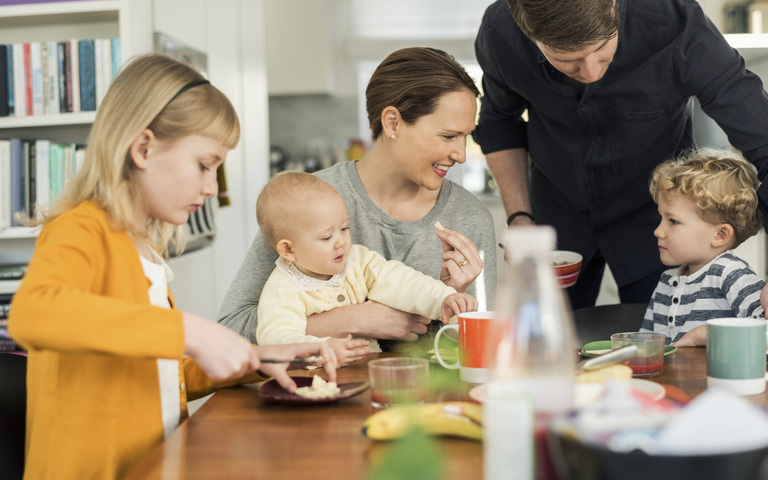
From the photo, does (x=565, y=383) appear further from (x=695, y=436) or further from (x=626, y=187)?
(x=626, y=187)

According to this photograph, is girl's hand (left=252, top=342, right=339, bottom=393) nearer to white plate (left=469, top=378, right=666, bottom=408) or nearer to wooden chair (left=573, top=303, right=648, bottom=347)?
white plate (left=469, top=378, right=666, bottom=408)

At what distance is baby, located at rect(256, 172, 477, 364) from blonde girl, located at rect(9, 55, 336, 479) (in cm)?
32

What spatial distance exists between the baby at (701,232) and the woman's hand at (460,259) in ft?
1.69

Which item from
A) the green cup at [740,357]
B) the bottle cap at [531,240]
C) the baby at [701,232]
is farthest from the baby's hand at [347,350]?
the baby at [701,232]

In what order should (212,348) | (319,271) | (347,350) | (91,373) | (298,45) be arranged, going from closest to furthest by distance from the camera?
(212,348), (91,373), (347,350), (319,271), (298,45)

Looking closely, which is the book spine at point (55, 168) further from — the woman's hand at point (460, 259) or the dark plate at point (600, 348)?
the dark plate at point (600, 348)

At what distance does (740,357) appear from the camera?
3.59 feet

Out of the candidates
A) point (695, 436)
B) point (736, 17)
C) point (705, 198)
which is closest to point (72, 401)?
point (695, 436)

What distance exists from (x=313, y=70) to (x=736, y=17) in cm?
307

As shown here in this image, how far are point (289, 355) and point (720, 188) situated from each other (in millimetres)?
1207

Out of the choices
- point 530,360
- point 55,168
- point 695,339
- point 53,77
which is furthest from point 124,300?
point 53,77

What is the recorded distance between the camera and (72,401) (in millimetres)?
1062

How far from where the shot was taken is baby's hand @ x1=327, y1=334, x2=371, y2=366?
4.37 feet

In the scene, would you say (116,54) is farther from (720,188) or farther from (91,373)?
(720,188)
